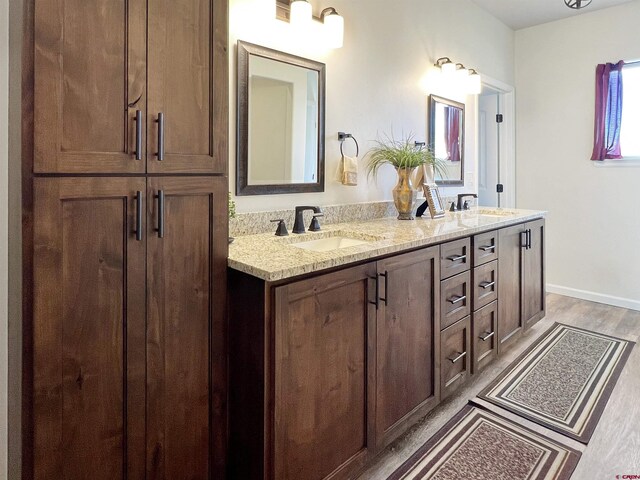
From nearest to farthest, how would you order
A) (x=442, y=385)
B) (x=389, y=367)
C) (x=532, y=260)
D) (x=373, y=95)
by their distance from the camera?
(x=389, y=367) < (x=442, y=385) < (x=373, y=95) < (x=532, y=260)

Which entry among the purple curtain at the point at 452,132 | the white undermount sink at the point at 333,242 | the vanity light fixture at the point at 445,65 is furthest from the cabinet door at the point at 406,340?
the vanity light fixture at the point at 445,65

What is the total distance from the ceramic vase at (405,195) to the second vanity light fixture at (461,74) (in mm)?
1028

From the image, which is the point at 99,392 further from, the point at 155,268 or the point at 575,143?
the point at 575,143

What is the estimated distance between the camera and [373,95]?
263 centimetres

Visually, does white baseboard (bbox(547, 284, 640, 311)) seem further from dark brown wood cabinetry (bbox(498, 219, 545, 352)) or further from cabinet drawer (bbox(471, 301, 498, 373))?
cabinet drawer (bbox(471, 301, 498, 373))

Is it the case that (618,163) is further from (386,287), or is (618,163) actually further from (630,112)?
(386,287)

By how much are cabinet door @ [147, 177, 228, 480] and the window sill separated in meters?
3.69

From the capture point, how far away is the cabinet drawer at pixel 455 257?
1.99 m

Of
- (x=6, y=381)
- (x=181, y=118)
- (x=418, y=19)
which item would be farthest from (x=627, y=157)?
(x=6, y=381)

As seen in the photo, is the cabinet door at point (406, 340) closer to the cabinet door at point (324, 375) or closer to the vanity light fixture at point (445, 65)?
the cabinet door at point (324, 375)

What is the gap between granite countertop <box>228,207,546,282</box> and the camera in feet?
4.36

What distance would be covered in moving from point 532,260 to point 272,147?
1.99 meters


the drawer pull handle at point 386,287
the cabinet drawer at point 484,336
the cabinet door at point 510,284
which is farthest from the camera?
the cabinet door at point 510,284

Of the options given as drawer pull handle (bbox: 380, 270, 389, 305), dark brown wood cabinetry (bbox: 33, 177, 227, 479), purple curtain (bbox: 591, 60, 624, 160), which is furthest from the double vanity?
purple curtain (bbox: 591, 60, 624, 160)
